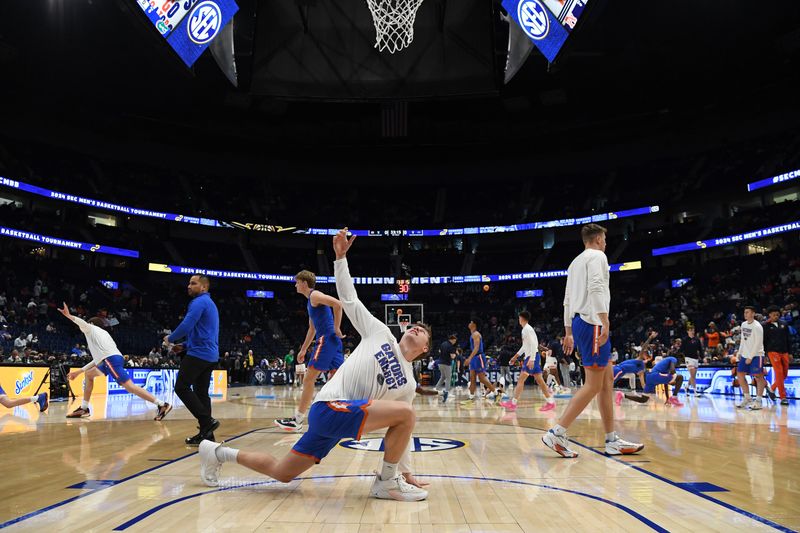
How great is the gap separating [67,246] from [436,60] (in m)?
24.8

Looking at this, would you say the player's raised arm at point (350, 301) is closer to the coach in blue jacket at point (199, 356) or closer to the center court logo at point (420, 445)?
the center court logo at point (420, 445)

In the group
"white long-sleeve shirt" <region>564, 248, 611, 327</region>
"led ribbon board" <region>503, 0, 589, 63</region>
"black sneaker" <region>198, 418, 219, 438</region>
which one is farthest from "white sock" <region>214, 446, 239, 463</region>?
"led ribbon board" <region>503, 0, 589, 63</region>

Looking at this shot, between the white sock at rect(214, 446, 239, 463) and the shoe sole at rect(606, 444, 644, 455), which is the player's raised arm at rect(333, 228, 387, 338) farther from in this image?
the shoe sole at rect(606, 444, 644, 455)

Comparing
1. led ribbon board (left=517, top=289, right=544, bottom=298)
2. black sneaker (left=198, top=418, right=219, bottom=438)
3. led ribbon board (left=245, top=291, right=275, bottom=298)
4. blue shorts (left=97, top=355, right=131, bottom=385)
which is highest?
led ribbon board (left=245, top=291, right=275, bottom=298)

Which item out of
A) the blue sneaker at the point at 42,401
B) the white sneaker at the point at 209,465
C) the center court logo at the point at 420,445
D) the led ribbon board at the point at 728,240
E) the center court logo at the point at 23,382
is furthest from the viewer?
the led ribbon board at the point at 728,240

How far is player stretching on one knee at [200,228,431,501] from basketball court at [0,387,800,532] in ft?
0.66

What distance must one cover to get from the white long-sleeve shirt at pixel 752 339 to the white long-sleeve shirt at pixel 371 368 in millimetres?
10484

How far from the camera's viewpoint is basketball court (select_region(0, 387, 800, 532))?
325 cm

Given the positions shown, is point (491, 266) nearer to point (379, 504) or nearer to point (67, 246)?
point (67, 246)

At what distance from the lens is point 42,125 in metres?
31.6

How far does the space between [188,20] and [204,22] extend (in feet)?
1.51

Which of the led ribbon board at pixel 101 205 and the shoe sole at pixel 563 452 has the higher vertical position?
the led ribbon board at pixel 101 205

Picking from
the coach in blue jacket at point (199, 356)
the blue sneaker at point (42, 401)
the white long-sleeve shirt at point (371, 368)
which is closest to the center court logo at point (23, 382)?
the blue sneaker at point (42, 401)

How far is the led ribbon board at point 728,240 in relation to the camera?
2875cm
